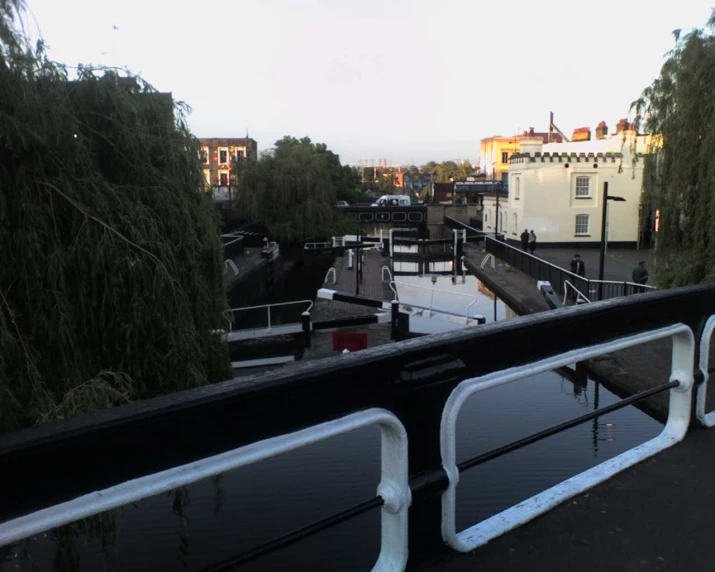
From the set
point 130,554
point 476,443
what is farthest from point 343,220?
point 130,554

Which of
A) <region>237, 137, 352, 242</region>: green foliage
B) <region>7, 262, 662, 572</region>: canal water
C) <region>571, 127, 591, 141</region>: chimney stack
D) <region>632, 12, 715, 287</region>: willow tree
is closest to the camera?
<region>7, 262, 662, 572</region>: canal water

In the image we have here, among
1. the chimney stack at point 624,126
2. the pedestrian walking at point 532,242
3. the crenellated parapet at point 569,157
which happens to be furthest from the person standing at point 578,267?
the crenellated parapet at point 569,157

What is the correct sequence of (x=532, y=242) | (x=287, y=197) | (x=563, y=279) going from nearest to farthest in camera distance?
(x=563, y=279)
(x=532, y=242)
(x=287, y=197)

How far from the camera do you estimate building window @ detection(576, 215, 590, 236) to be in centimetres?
3659

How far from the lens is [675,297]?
2.71 meters

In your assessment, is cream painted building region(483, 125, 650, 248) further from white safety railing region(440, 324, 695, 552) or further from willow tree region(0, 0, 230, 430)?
white safety railing region(440, 324, 695, 552)

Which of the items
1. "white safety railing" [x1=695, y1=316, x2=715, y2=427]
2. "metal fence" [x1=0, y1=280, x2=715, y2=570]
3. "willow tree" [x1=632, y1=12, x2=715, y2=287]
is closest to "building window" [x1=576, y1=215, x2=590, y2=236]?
"willow tree" [x1=632, y1=12, x2=715, y2=287]

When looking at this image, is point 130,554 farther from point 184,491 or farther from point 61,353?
point 61,353

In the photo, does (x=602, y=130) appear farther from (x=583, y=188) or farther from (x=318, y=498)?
(x=318, y=498)

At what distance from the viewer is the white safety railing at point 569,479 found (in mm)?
1948

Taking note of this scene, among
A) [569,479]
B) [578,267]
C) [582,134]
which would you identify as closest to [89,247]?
[569,479]

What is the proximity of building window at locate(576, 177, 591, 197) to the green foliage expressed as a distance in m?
14.3

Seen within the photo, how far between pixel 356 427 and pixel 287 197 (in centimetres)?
3588

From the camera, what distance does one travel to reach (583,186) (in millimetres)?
36625
